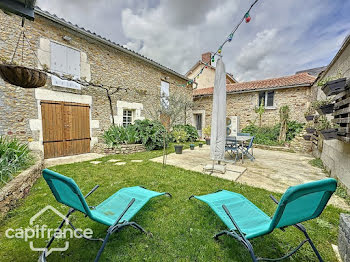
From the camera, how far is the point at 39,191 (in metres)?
2.82

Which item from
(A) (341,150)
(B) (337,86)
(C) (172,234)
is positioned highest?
(B) (337,86)

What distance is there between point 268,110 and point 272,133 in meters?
1.66

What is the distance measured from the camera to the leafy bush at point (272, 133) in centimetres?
831

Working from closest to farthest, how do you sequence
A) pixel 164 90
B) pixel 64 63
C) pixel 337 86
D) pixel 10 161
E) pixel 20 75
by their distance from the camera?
1. pixel 20 75
2. pixel 337 86
3. pixel 10 161
4. pixel 64 63
5. pixel 164 90

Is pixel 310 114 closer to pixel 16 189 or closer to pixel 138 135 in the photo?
pixel 138 135

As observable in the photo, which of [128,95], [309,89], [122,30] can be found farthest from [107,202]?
[309,89]

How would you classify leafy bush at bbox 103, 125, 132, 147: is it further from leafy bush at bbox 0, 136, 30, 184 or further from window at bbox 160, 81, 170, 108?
window at bbox 160, 81, 170, 108

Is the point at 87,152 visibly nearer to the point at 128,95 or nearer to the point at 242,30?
Result: the point at 128,95

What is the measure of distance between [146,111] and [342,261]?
330 inches

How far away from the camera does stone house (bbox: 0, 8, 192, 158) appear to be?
4.63 metres

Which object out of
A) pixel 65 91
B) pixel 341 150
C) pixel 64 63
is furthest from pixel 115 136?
pixel 341 150

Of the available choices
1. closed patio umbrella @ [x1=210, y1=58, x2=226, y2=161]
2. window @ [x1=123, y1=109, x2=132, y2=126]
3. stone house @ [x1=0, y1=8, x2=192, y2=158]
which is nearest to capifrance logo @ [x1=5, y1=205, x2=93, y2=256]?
closed patio umbrella @ [x1=210, y1=58, x2=226, y2=161]

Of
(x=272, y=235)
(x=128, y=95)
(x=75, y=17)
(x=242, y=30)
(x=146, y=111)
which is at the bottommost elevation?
(x=272, y=235)

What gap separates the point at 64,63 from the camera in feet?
18.1
